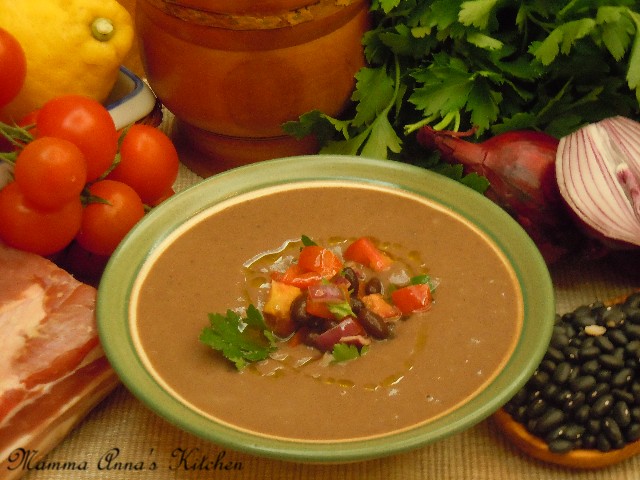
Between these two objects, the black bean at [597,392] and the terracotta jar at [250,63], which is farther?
the terracotta jar at [250,63]

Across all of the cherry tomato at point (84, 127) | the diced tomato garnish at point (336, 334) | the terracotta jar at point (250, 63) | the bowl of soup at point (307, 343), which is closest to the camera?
the bowl of soup at point (307, 343)

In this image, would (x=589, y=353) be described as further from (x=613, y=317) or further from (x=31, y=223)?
(x=31, y=223)

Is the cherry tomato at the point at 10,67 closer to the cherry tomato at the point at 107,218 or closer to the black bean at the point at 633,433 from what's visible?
the cherry tomato at the point at 107,218

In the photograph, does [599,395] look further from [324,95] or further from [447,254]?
[324,95]

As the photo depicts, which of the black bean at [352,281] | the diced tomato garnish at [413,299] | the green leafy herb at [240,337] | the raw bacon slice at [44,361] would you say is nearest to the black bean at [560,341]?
the diced tomato garnish at [413,299]

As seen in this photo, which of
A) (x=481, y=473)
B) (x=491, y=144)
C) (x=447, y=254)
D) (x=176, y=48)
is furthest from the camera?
(x=176, y=48)

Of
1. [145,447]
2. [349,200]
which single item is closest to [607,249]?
[349,200]
